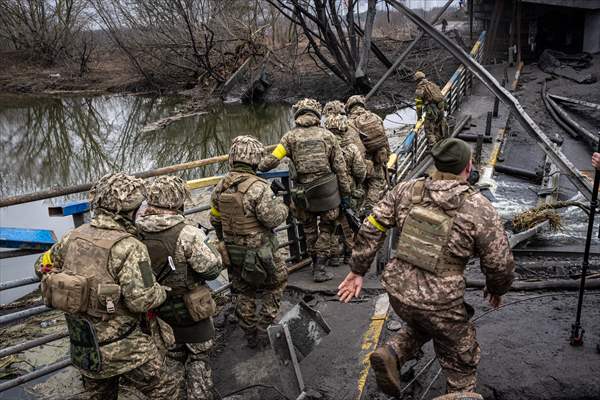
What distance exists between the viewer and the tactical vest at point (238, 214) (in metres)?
3.92

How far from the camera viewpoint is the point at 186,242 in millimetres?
3176

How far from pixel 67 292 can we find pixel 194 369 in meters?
1.17

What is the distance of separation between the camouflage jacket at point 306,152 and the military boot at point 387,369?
2.40 m

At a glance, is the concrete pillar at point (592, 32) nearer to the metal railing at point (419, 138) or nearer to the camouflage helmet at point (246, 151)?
the metal railing at point (419, 138)

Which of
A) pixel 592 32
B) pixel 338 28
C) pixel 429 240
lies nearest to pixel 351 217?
pixel 429 240

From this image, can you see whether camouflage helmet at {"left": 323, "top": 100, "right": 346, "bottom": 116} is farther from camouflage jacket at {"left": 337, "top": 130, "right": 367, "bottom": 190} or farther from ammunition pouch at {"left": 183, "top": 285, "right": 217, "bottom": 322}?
ammunition pouch at {"left": 183, "top": 285, "right": 217, "bottom": 322}

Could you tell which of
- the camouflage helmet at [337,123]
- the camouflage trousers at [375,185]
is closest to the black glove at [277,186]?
the camouflage helmet at [337,123]

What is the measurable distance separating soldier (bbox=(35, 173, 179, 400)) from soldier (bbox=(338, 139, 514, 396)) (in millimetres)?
1359

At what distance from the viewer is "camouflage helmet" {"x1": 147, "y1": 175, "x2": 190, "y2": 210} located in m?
3.17

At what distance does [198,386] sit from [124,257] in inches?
47.0

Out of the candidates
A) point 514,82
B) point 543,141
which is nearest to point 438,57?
point 514,82

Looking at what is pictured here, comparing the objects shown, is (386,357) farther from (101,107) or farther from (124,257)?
(101,107)

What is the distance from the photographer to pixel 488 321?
415cm

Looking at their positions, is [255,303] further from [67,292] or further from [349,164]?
[349,164]
